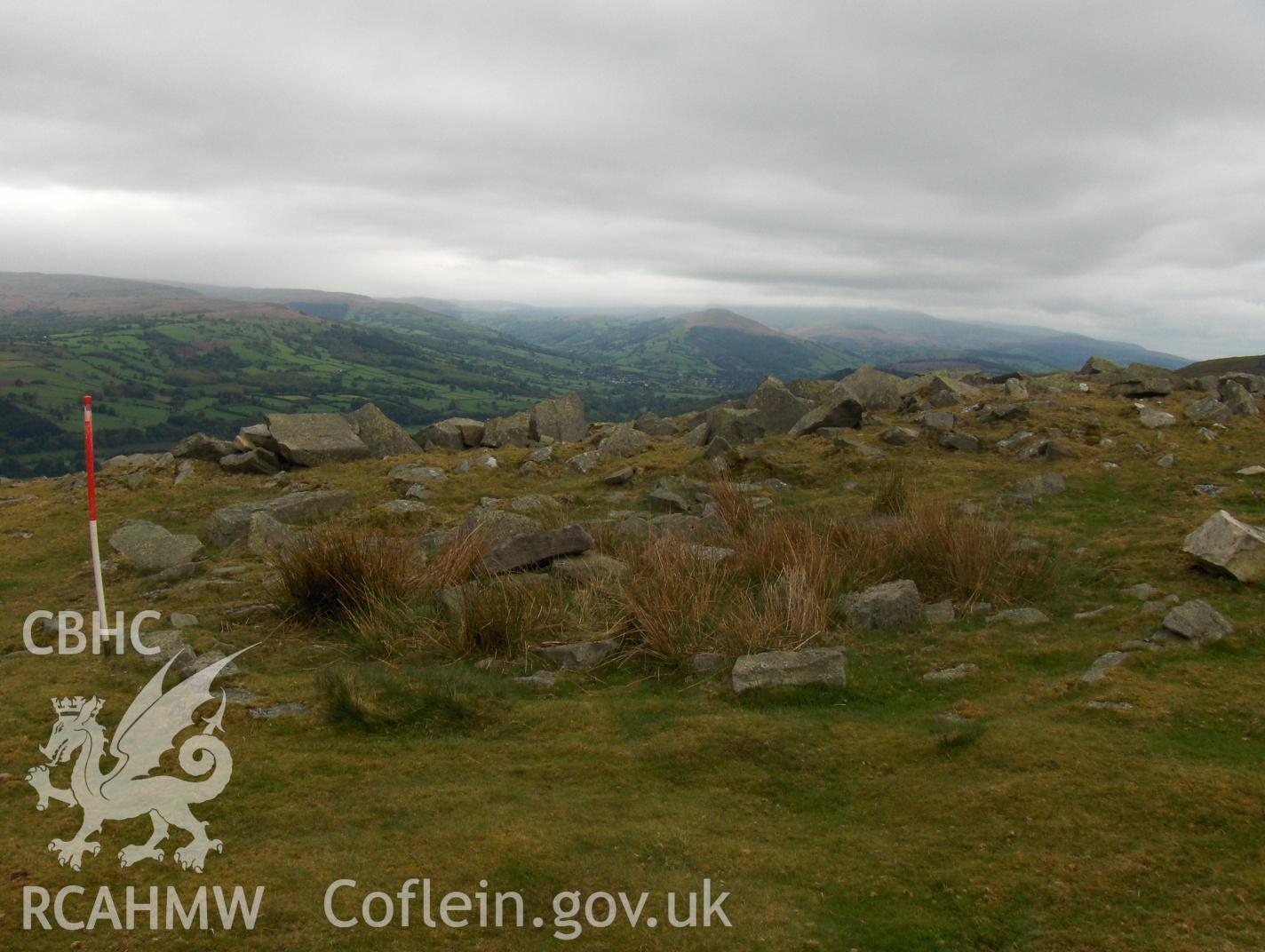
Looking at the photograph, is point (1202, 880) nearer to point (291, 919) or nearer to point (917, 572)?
point (291, 919)

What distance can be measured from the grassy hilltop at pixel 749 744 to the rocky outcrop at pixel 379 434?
9.21m

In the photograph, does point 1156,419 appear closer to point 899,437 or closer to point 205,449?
point 899,437

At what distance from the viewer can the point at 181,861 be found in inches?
177

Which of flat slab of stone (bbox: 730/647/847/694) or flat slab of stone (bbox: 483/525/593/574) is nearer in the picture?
flat slab of stone (bbox: 730/647/847/694)

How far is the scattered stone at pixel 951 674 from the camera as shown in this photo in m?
7.23

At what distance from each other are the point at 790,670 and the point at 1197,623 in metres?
4.00

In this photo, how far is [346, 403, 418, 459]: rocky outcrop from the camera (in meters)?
21.3

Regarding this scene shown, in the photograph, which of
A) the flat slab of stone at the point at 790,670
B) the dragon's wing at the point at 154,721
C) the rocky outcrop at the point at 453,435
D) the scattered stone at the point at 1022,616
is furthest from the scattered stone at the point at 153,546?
the scattered stone at the point at 1022,616

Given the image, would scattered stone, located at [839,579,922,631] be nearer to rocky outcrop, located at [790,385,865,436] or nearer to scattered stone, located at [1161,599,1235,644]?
scattered stone, located at [1161,599,1235,644]

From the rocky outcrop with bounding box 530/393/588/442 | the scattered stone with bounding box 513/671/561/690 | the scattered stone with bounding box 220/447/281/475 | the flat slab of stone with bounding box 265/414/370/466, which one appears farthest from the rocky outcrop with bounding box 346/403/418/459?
the scattered stone with bounding box 513/671/561/690

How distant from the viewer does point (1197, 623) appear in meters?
7.48

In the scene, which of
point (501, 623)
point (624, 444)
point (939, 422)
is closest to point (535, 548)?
point (501, 623)

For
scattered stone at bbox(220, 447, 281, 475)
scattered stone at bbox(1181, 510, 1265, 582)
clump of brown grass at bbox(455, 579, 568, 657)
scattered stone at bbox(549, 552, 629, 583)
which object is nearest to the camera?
clump of brown grass at bbox(455, 579, 568, 657)

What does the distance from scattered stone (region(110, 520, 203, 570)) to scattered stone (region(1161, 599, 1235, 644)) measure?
1285 centimetres
